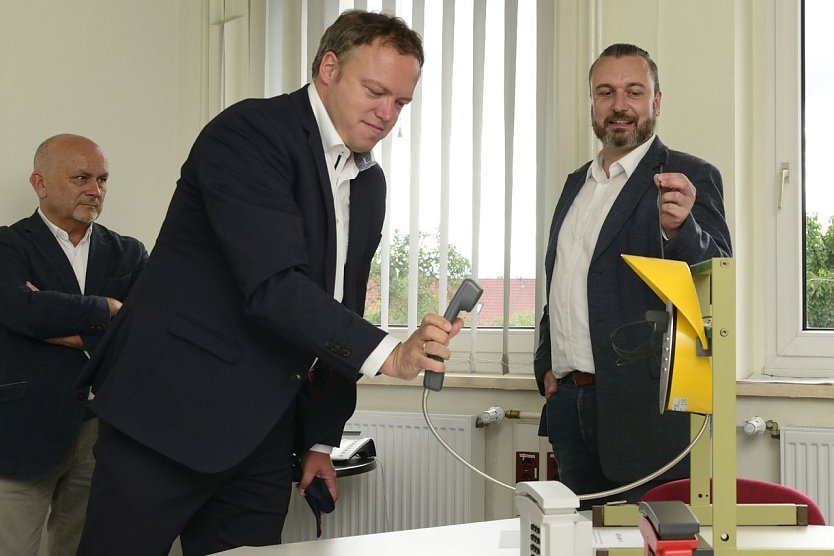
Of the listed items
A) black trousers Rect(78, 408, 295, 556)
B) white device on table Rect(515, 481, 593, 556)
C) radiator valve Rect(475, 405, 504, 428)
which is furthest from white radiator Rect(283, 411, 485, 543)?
white device on table Rect(515, 481, 593, 556)

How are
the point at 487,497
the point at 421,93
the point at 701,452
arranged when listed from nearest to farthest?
the point at 701,452 → the point at 487,497 → the point at 421,93

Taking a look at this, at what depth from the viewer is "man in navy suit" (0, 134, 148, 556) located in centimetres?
257

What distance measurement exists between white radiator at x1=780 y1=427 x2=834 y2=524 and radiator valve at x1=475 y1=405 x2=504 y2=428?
3.06ft

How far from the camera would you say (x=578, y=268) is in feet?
7.75

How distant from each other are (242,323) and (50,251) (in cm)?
132

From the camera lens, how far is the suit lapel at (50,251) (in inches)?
106

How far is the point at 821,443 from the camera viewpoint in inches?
107

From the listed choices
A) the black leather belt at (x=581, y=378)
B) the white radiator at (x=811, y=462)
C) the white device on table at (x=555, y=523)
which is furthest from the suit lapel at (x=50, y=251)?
the white radiator at (x=811, y=462)

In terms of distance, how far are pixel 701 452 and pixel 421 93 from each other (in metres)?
2.40

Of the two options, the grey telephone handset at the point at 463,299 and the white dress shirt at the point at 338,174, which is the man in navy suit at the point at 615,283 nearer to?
the white dress shirt at the point at 338,174

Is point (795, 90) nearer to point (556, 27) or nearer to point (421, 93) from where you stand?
point (556, 27)

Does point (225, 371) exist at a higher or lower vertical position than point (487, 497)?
higher

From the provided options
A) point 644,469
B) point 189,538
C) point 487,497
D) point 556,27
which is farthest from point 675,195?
point 487,497

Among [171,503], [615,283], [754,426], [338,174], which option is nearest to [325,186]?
[338,174]
